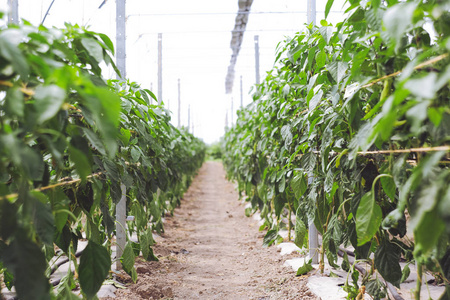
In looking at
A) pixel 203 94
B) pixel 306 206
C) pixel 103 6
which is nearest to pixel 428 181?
pixel 306 206

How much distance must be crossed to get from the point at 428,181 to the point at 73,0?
165 inches

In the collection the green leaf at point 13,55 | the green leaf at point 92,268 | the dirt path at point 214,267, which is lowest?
the dirt path at point 214,267

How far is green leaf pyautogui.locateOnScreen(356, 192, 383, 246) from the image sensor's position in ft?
3.47

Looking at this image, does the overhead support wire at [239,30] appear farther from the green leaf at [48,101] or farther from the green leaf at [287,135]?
the green leaf at [48,101]

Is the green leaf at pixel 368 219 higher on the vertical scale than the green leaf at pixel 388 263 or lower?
higher

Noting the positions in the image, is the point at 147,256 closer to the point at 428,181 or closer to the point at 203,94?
the point at 428,181

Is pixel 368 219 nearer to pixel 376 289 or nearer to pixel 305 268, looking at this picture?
pixel 376 289

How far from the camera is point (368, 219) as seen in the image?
1.06 metres

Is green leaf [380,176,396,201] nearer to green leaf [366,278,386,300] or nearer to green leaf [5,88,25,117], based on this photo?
green leaf [366,278,386,300]

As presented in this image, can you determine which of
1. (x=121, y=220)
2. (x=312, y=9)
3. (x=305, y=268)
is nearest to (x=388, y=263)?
(x=305, y=268)

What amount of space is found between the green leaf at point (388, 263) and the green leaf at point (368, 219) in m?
0.39

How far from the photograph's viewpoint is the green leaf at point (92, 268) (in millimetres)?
1058

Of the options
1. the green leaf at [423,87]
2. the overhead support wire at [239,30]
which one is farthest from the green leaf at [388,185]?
the overhead support wire at [239,30]

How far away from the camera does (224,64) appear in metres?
15.3
